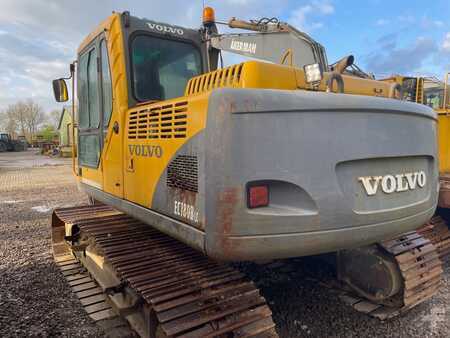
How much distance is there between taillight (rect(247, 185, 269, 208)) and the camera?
1911 millimetres

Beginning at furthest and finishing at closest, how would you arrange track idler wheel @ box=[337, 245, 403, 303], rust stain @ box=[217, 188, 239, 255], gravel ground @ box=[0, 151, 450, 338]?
track idler wheel @ box=[337, 245, 403, 303] < gravel ground @ box=[0, 151, 450, 338] < rust stain @ box=[217, 188, 239, 255]

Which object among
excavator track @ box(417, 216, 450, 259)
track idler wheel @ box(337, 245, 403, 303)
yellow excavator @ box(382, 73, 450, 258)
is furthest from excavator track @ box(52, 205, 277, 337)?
excavator track @ box(417, 216, 450, 259)

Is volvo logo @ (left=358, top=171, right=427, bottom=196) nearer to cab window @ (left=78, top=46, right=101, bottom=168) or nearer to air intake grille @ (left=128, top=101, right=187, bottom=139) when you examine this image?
air intake grille @ (left=128, top=101, right=187, bottom=139)

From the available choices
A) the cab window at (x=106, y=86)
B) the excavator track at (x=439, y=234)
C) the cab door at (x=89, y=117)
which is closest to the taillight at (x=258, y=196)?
the cab window at (x=106, y=86)

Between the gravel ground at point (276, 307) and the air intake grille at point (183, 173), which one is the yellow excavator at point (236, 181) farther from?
the gravel ground at point (276, 307)

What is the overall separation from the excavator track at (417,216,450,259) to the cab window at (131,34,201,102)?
10.5 ft

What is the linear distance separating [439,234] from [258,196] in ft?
12.0

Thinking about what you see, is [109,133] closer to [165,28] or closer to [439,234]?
[165,28]

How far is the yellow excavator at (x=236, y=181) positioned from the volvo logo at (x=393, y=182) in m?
0.01

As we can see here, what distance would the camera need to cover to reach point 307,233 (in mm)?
1996

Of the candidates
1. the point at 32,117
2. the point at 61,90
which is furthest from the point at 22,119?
the point at 61,90

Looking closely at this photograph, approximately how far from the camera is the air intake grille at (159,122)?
223cm

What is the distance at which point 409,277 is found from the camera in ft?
10.2

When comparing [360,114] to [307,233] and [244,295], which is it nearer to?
[307,233]
